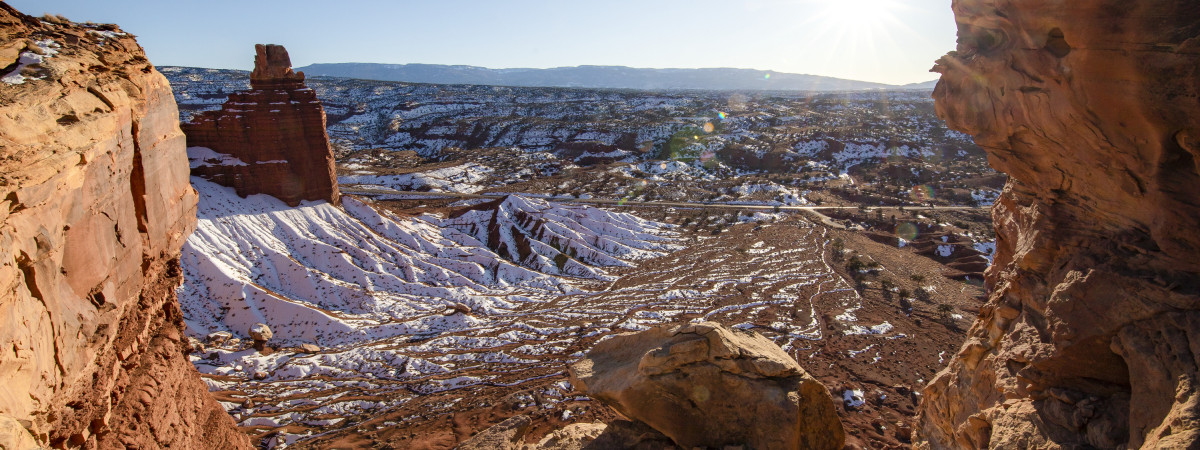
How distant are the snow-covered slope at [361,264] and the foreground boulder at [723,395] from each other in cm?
1625

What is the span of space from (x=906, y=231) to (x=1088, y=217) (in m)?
40.8

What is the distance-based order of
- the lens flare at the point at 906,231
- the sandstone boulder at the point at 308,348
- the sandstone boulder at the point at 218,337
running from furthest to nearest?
the lens flare at the point at 906,231 → the sandstone boulder at the point at 308,348 → the sandstone boulder at the point at 218,337

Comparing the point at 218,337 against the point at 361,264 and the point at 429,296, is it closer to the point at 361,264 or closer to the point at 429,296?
the point at 361,264

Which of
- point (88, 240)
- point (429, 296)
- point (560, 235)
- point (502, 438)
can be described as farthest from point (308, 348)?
point (560, 235)

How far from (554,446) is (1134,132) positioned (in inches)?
423

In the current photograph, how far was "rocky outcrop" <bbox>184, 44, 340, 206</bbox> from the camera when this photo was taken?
29984 millimetres

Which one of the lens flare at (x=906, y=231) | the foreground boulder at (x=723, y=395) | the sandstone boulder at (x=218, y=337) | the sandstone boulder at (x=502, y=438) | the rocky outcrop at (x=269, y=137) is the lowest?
the lens flare at (x=906, y=231)

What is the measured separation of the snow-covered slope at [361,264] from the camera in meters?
24.0

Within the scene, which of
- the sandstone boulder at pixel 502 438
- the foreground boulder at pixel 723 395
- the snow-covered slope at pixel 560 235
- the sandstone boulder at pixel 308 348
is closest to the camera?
the foreground boulder at pixel 723 395

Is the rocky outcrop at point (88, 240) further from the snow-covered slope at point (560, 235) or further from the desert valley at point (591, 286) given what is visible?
the snow-covered slope at point (560, 235)

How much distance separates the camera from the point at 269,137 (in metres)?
30.8

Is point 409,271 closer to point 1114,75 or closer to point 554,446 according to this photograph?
point 554,446

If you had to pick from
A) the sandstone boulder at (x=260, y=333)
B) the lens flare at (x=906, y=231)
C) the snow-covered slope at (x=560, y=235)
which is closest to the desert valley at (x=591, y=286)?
the snow-covered slope at (x=560, y=235)

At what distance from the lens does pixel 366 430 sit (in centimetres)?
1641
